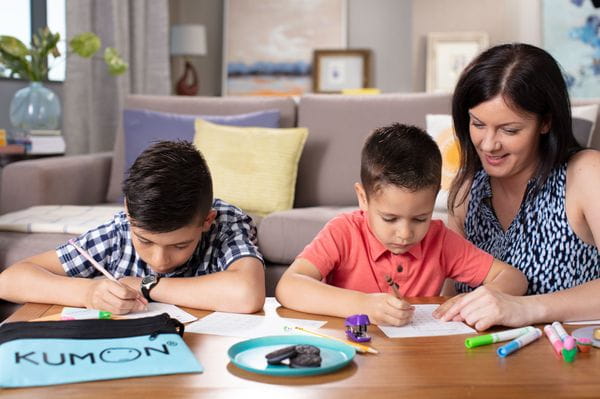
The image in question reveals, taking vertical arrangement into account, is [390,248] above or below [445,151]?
below

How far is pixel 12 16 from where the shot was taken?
454 cm

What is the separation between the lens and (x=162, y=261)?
4.69 feet

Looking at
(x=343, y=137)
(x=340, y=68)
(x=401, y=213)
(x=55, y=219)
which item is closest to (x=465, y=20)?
(x=340, y=68)

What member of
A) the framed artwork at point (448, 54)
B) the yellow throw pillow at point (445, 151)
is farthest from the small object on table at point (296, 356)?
the framed artwork at point (448, 54)

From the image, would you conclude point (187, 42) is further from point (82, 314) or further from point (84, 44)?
point (82, 314)

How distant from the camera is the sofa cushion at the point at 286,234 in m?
2.78

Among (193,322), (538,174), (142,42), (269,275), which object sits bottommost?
(269,275)

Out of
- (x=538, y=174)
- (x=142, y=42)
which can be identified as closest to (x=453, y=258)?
(x=538, y=174)

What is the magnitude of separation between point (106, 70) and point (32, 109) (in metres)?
1.38

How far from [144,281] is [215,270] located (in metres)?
0.23

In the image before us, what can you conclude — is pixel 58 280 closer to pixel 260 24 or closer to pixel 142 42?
pixel 142 42

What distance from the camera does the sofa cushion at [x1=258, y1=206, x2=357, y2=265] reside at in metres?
2.78

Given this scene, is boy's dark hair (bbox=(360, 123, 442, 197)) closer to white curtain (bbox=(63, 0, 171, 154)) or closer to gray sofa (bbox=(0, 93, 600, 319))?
gray sofa (bbox=(0, 93, 600, 319))

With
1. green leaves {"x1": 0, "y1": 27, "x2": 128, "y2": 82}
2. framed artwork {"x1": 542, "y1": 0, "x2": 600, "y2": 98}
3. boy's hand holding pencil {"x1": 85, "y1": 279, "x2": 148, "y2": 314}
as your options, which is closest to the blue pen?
boy's hand holding pencil {"x1": 85, "y1": 279, "x2": 148, "y2": 314}
